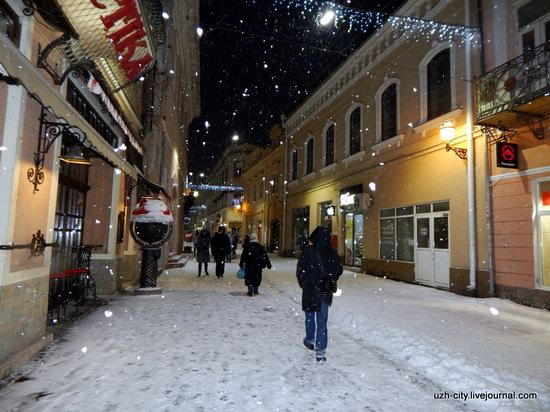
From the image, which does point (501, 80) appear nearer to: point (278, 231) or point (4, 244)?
point (4, 244)

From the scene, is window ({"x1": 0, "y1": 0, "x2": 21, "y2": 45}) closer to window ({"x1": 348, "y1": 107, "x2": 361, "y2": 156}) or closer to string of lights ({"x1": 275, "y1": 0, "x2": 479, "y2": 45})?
string of lights ({"x1": 275, "y1": 0, "x2": 479, "y2": 45})

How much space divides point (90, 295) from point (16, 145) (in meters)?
5.10

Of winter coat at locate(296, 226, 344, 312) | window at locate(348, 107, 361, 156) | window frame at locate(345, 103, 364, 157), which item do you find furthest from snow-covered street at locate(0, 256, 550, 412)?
window at locate(348, 107, 361, 156)

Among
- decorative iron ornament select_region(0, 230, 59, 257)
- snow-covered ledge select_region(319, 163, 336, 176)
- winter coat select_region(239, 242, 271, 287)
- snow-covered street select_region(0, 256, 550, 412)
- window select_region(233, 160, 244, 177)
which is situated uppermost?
window select_region(233, 160, 244, 177)

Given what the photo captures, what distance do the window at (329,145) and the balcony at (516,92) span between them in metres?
9.73

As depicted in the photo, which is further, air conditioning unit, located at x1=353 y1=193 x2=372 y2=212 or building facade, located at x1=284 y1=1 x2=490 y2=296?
air conditioning unit, located at x1=353 y1=193 x2=372 y2=212

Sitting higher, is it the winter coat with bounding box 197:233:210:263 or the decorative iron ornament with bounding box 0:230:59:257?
the decorative iron ornament with bounding box 0:230:59:257

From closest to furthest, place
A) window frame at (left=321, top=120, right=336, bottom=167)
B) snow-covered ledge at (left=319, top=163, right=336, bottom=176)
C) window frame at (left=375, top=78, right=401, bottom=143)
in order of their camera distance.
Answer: window frame at (left=375, top=78, right=401, bottom=143) < snow-covered ledge at (left=319, top=163, right=336, bottom=176) < window frame at (left=321, top=120, right=336, bottom=167)

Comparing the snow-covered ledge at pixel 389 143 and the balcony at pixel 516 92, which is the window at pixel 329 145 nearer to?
the snow-covered ledge at pixel 389 143

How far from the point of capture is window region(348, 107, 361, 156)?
53.6 feet

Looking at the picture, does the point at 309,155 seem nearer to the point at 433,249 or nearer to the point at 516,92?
the point at 433,249

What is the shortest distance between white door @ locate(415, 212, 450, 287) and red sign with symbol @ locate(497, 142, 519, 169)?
2511 millimetres

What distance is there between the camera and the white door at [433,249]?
10.9 metres

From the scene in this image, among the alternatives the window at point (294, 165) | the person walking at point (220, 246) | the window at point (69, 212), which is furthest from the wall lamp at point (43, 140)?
the window at point (294, 165)
